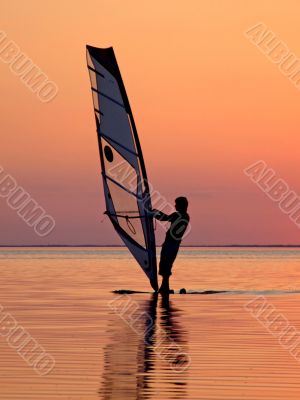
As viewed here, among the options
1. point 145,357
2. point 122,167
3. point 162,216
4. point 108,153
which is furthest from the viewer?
point 108,153

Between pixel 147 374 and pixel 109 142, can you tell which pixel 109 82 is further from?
pixel 147 374

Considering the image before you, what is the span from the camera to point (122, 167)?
69.5 ft

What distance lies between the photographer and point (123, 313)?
16109 millimetres

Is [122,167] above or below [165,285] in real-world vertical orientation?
above

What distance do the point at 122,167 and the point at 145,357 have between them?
34.2 feet

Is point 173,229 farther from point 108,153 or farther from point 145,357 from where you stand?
point 145,357

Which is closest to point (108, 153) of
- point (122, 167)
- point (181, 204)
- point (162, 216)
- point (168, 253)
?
point (122, 167)

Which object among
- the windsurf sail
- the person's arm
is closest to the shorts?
the person's arm

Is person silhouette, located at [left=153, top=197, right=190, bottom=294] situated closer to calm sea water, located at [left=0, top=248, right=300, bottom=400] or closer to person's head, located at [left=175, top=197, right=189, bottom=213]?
person's head, located at [left=175, top=197, right=189, bottom=213]

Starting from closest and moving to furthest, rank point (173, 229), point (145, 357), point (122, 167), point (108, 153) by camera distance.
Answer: point (145, 357), point (173, 229), point (122, 167), point (108, 153)

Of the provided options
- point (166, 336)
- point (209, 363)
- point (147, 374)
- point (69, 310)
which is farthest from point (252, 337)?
point (69, 310)

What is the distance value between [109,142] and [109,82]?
1124 mm

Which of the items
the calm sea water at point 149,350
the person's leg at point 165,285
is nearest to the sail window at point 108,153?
→ the person's leg at point 165,285

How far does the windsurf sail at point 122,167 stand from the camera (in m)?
20.8
